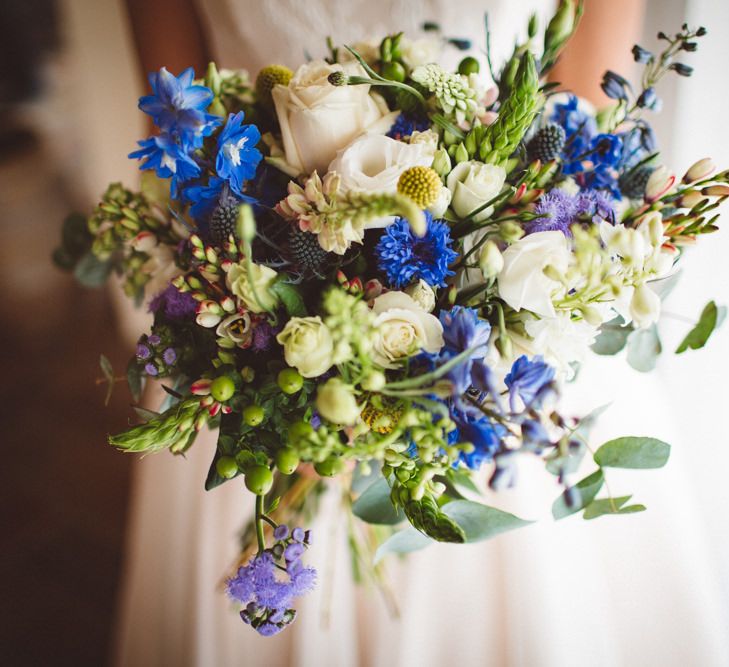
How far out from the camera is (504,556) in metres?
0.79

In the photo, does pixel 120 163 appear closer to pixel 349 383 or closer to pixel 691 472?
pixel 349 383

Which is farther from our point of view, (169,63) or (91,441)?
(91,441)

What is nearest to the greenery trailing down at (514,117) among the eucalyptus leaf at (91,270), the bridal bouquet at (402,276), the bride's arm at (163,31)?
the bridal bouquet at (402,276)

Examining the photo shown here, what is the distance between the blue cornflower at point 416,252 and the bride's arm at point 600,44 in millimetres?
648

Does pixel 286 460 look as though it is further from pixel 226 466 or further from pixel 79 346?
pixel 79 346

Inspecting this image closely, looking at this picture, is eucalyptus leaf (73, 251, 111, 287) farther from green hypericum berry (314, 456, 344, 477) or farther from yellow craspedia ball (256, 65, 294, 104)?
→ green hypericum berry (314, 456, 344, 477)

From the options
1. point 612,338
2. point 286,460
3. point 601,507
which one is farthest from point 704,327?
point 286,460

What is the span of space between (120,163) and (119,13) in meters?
0.44

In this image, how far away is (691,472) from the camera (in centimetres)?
78

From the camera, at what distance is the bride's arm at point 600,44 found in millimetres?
891

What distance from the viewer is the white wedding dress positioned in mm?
715

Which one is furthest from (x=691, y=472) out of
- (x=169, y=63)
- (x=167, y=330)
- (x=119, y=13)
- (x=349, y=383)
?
(x=119, y=13)

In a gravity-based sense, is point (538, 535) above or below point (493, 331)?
below

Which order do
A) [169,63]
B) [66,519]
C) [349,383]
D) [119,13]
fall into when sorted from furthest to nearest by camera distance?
[66,519] → [119,13] → [169,63] → [349,383]
